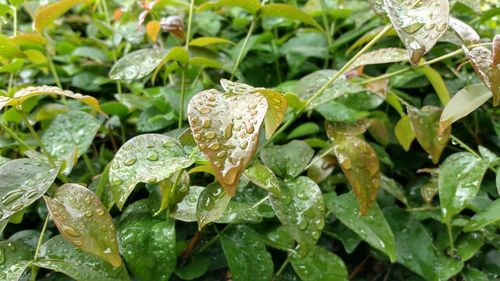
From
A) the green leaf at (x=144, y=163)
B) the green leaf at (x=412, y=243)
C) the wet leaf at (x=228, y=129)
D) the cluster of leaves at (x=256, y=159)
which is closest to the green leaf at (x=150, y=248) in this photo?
the cluster of leaves at (x=256, y=159)

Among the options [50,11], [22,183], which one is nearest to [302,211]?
[22,183]

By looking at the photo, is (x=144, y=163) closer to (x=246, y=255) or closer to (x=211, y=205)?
(x=211, y=205)

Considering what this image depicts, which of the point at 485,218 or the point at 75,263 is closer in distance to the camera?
A: the point at 75,263

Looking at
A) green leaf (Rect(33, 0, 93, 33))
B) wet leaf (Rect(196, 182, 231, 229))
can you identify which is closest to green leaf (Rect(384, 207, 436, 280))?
wet leaf (Rect(196, 182, 231, 229))

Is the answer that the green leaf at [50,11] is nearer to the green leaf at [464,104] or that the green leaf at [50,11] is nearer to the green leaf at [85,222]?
the green leaf at [85,222]

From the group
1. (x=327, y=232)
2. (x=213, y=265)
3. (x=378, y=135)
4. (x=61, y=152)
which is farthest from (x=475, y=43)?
(x=61, y=152)

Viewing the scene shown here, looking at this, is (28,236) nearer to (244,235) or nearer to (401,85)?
(244,235)
